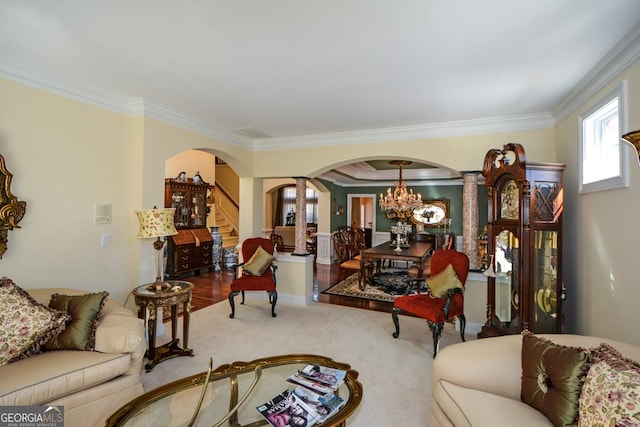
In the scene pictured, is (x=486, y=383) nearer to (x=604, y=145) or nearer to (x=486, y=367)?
(x=486, y=367)

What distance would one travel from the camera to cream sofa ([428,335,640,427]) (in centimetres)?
152

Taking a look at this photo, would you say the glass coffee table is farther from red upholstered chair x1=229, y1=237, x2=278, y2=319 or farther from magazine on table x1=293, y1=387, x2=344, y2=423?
red upholstered chair x1=229, y1=237, x2=278, y2=319

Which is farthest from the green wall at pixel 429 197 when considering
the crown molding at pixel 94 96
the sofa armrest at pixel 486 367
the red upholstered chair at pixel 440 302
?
the sofa armrest at pixel 486 367

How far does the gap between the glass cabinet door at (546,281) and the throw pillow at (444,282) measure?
703 millimetres

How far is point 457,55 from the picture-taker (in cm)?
225

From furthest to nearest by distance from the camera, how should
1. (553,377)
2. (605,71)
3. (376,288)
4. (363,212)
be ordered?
(363,212)
(376,288)
(605,71)
(553,377)

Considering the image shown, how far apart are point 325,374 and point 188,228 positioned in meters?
5.78

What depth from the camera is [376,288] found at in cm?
574

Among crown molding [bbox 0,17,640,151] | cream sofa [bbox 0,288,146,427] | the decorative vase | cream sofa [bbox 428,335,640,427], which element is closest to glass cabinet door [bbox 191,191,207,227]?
the decorative vase

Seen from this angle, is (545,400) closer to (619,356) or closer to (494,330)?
(619,356)

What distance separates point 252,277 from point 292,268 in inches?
30.8

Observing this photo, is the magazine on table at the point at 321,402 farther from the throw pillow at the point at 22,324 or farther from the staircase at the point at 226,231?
the staircase at the point at 226,231

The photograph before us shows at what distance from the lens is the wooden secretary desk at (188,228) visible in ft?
20.3

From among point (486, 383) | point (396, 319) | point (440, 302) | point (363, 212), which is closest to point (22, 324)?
point (486, 383)
